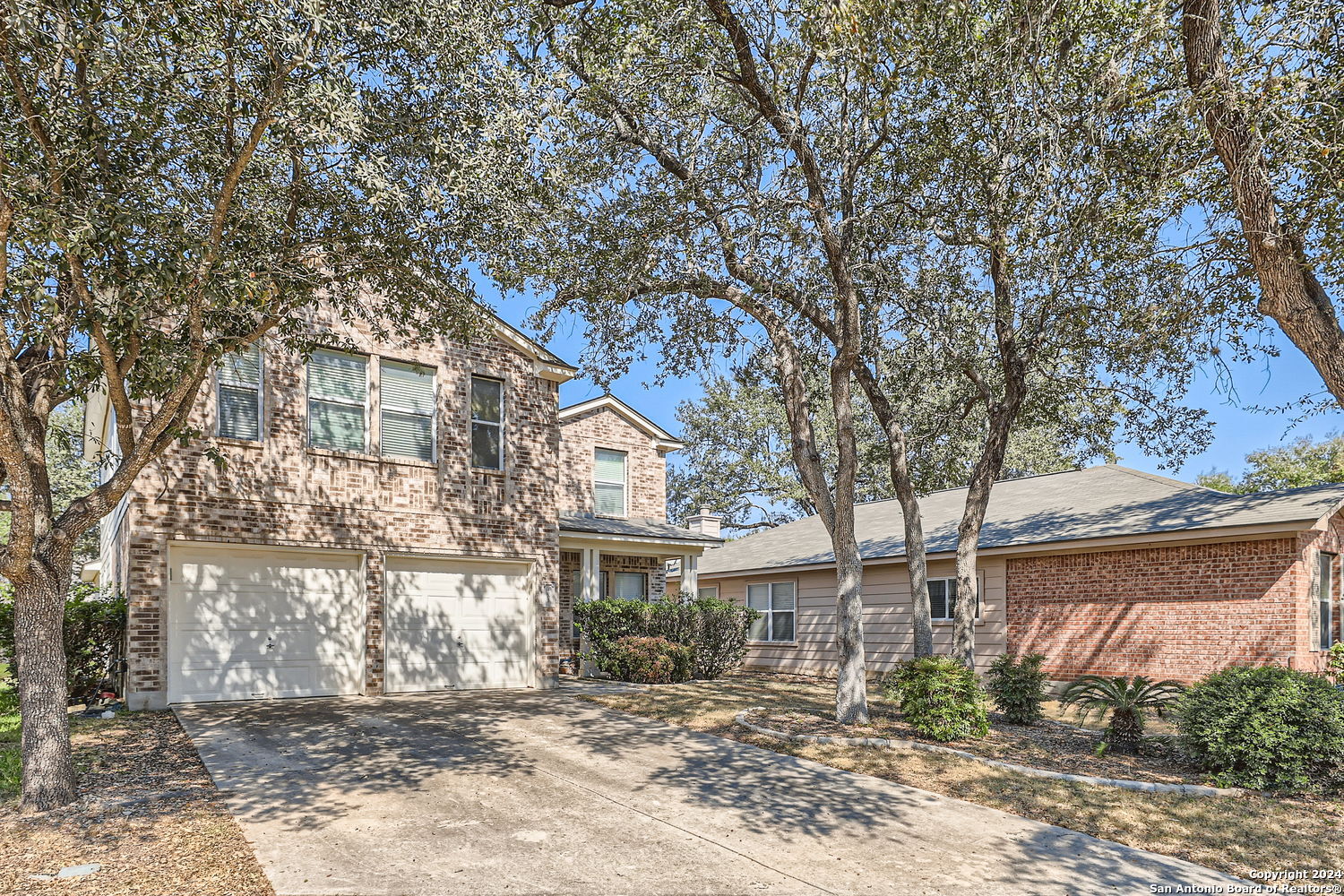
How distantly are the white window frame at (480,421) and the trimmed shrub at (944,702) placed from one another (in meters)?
7.80

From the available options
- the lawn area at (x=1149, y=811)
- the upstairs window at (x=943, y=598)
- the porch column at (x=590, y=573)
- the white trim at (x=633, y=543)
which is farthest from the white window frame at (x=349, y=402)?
the upstairs window at (x=943, y=598)

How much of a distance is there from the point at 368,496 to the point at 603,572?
7.64 m

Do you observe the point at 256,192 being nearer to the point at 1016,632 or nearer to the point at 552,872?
the point at 552,872

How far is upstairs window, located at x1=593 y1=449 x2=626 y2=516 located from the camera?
20906 mm

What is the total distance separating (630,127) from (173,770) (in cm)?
882

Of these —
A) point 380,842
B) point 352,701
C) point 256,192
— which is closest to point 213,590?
point 352,701

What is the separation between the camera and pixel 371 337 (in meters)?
13.4

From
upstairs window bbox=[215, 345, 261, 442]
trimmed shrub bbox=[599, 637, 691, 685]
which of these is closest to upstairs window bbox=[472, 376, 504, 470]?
upstairs window bbox=[215, 345, 261, 442]

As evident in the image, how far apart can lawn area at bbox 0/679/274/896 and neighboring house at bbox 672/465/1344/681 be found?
43.8 ft

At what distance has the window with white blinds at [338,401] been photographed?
42.3 ft

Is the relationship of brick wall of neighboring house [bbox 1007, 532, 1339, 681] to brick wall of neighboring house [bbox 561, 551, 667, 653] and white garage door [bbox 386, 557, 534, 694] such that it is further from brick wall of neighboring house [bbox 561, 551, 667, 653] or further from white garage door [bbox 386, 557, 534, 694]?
white garage door [bbox 386, 557, 534, 694]

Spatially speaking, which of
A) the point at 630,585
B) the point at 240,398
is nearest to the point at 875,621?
the point at 630,585

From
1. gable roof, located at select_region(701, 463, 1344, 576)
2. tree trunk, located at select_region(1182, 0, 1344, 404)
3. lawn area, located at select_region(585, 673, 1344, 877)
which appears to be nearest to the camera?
lawn area, located at select_region(585, 673, 1344, 877)

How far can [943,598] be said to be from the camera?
17.2m
